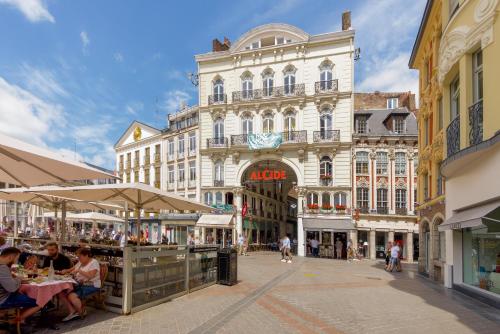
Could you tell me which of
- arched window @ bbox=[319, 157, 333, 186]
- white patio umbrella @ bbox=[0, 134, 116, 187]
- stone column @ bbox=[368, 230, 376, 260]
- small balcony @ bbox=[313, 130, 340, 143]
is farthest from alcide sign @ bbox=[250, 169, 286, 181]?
white patio umbrella @ bbox=[0, 134, 116, 187]

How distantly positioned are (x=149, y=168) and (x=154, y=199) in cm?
3118

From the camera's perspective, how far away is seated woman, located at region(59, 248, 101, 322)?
21.7ft

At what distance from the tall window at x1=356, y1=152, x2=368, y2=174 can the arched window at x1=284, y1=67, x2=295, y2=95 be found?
763 centimetres

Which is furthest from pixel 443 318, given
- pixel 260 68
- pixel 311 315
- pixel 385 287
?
pixel 260 68

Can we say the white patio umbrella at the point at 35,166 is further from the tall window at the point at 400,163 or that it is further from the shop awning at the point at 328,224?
the tall window at the point at 400,163

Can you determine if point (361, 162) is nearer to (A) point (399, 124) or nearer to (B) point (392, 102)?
(A) point (399, 124)

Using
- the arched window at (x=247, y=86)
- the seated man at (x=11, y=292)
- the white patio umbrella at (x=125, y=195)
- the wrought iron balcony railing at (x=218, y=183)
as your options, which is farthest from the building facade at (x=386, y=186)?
the seated man at (x=11, y=292)

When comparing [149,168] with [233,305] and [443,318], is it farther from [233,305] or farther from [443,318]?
[443,318]

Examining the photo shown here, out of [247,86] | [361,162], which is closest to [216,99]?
[247,86]

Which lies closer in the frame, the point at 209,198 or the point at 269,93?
the point at 269,93

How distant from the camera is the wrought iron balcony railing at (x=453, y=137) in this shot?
1045 cm

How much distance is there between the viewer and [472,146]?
8.64 m

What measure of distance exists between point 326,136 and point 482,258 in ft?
61.4

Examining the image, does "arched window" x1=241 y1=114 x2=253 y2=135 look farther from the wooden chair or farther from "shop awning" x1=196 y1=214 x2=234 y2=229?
the wooden chair
